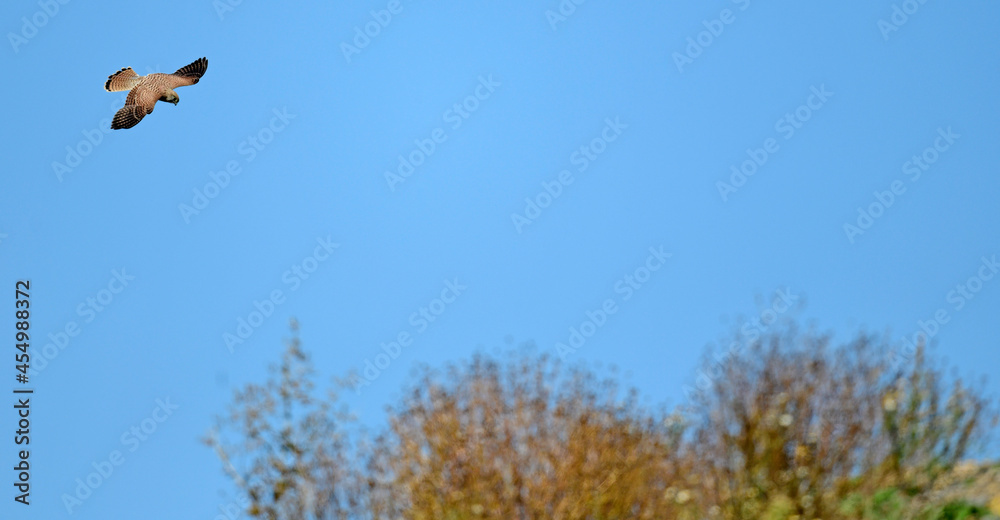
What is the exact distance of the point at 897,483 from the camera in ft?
34.6

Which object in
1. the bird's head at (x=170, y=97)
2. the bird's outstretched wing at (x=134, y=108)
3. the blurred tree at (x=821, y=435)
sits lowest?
the blurred tree at (x=821, y=435)

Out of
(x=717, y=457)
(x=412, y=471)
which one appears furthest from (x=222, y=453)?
(x=717, y=457)

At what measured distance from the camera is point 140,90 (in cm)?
1224

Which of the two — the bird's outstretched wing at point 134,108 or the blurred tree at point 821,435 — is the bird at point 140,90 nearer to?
the bird's outstretched wing at point 134,108

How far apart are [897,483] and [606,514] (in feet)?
11.5

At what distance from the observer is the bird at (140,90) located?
1208cm

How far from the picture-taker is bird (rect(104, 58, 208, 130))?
39.6 ft

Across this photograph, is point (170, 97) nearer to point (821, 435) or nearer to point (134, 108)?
point (134, 108)

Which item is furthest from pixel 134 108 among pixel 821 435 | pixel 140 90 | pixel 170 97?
pixel 821 435

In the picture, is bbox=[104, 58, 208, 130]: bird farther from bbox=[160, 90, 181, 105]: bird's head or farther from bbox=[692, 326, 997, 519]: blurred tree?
bbox=[692, 326, 997, 519]: blurred tree

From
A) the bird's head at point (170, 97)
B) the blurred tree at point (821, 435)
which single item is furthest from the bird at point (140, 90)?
the blurred tree at point (821, 435)

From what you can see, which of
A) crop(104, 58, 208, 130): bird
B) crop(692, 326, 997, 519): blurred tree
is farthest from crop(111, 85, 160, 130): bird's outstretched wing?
crop(692, 326, 997, 519): blurred tree

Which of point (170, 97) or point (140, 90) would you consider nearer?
point (140, 90)

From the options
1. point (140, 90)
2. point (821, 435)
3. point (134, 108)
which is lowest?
point (821, 435)
